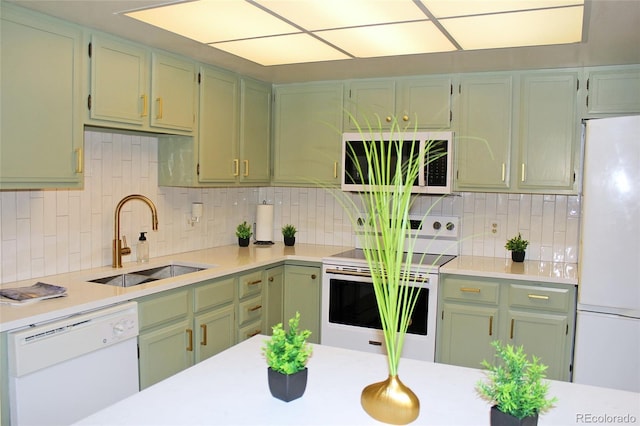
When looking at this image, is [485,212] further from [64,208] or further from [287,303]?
[64,208]

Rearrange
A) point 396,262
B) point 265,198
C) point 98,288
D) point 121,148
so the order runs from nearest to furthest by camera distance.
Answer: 1. point 396,262
2. point 98,288
3. point 121,148
4. point 265,198

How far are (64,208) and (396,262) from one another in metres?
2.35

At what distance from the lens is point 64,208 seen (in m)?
2.95

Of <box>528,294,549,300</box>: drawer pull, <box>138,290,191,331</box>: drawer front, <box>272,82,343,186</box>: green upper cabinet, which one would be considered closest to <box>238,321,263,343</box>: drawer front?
<box>138,290,191,331</box>: drawer front

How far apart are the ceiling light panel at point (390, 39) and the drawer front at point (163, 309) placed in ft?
5.32

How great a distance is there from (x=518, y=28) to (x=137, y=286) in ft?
7.60

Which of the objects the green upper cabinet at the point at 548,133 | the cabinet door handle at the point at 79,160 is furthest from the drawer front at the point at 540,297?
the cabinet door handle at the point at 79,160

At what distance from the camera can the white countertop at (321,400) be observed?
51.3 inches

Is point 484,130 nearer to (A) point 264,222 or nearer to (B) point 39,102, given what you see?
(A) point 264,222

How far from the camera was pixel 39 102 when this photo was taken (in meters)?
2.45

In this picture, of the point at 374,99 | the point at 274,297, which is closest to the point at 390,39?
the point at 374,99

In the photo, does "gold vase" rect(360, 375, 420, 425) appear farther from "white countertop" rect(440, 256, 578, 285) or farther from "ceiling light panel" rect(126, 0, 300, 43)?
"white countertop" rect(440, 256, 578, 285)

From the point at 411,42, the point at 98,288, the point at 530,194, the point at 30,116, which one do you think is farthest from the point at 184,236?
the point at 530,194

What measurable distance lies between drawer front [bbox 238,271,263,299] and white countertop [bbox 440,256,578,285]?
1242 mm
